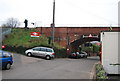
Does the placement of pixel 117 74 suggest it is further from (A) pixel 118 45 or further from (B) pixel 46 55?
(B) pixel 46 55

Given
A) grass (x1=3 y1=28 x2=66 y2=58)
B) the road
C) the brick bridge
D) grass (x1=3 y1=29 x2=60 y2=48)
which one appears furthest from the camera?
the brick bridge

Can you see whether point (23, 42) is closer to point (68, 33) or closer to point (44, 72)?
point (68, 33)

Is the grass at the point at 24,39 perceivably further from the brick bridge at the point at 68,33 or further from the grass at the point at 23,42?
the brick bridge at the point at 68,33

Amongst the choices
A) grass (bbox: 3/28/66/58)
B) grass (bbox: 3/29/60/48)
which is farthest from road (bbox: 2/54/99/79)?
grass (bbox: 3/29/60/48)

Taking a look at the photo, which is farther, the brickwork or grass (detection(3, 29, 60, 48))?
the brickwork

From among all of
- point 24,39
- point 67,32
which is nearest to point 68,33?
point 67,32

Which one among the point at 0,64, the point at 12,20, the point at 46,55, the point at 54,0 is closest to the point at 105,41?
the point at 0,64

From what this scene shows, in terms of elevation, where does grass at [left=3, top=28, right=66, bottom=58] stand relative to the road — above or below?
above

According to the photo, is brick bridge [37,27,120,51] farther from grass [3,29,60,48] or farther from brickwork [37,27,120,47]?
grass [3,29,60,48]

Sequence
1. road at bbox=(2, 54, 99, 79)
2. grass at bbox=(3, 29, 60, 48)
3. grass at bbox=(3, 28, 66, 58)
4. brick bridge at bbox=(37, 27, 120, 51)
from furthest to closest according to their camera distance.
Answer: brick bridge at bbox=(37, 27, 120, 51)
grass at bbox=(3, 29, 60, 48)
grass at bbox=(3, 28, 66, 58)
road at bbox=(2, 54, 99, 79)

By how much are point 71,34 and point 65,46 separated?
2572 millimetres

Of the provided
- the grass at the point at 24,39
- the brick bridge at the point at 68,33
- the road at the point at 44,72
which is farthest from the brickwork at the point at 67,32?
the road at the point at 44,72

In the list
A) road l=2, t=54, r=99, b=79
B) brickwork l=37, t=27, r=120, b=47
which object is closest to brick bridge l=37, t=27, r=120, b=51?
brickwork l=37, t=27, r=120, b=47

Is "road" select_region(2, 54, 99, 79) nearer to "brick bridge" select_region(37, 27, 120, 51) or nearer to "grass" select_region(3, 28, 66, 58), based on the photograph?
"grass" select_region(3, 28, 66, 58)
